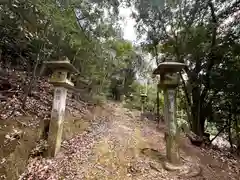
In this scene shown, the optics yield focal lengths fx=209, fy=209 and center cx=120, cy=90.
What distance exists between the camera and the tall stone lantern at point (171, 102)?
16.2 ft

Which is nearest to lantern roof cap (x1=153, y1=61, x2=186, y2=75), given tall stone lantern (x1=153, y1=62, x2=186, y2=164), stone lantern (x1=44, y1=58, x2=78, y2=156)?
tall stone lantern (x1=153, y1=62, x2=186, y2=164)

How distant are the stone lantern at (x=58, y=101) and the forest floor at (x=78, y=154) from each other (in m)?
0.30

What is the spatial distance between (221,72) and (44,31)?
6.05 meters

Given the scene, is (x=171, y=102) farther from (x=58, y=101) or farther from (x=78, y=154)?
(x=58, y=101)

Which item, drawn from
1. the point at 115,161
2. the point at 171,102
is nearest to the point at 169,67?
the point at 171,102

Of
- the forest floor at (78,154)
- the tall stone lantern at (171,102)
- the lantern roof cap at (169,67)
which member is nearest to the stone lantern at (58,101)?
the forest floor at (78,154)

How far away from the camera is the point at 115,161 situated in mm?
5016

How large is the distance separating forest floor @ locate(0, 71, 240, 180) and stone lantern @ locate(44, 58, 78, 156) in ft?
0.99

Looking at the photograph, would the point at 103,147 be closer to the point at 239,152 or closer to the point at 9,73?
the point at 9,73

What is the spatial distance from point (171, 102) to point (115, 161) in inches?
77.4

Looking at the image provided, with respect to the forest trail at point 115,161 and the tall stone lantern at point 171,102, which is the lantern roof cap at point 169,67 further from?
the forest trail at point 115,161

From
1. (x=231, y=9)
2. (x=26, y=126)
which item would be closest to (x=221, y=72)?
(x=231, y=9)

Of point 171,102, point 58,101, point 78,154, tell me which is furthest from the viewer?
point 171,102

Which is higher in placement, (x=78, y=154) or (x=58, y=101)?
(x=58, y=101)
